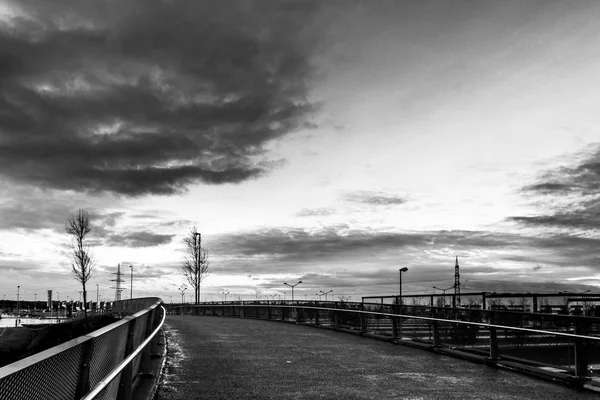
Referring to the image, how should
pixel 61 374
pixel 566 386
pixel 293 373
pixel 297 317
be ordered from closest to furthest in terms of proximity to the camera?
pixel 61 374 → pixel 566 386 → pixel 293 373 → pixel 297 317

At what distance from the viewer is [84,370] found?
5473mm

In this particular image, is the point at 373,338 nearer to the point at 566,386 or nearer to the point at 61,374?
the point at 566,386

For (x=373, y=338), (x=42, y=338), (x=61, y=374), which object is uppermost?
(x=61, y=374)

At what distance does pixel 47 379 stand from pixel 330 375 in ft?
29.3

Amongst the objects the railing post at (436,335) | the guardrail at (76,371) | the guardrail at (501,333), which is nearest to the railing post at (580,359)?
the guardrail at (501,333)

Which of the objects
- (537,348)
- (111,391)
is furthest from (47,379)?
(537,348)

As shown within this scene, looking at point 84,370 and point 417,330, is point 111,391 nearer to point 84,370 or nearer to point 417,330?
point 84,370

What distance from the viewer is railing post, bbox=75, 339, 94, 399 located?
538 cm

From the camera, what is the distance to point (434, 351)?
1750 centimetres

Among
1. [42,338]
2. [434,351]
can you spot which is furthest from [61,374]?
[42,338]

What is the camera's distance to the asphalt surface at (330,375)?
1050 cm

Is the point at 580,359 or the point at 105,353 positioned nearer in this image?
the point at 105,353

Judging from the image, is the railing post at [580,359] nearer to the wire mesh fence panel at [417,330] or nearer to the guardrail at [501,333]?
the guardrail at [501,333]

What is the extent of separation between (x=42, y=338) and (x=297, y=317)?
39369 millimetres
